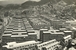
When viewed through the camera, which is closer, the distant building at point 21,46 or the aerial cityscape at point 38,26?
the distant building at point 21,46

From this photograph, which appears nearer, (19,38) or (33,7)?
(19,38)

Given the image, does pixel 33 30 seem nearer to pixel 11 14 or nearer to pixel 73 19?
pixel 11 14

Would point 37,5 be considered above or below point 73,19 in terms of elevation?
above

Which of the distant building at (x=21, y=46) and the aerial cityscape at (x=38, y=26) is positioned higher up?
the aerial cityscape at (x=38, y=26)

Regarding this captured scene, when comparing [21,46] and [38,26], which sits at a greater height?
[38,26]

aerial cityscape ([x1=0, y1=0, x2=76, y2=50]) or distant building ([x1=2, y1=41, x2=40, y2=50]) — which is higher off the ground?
aerial cityscape ([x1=0, y1=0, x2=76, y2=50])

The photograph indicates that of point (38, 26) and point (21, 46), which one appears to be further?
point (38, 26)

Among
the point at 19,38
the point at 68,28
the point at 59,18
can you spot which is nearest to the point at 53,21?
the point at 59,18

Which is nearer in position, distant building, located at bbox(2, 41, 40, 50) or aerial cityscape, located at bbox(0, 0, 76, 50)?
distant building, located at bbox(2, 41, 40, 50)
